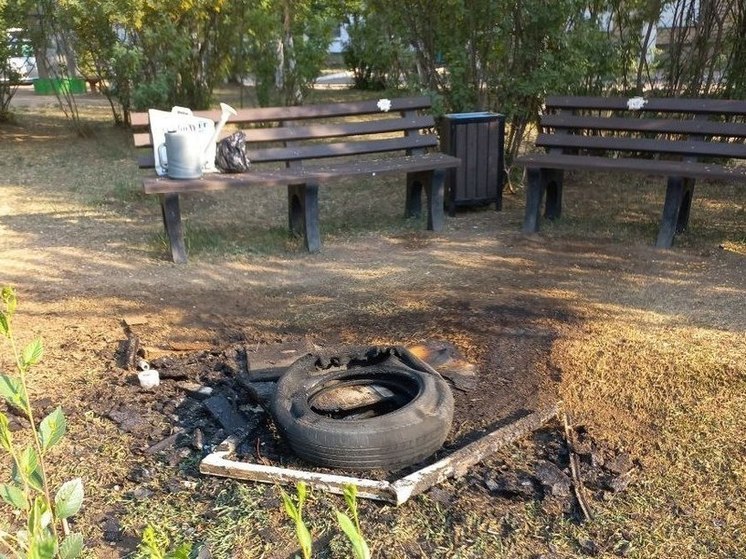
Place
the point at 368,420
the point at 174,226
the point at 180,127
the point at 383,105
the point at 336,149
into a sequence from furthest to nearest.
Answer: the point at 383,105 → the point at 336,149 → the point at 180,127 → the point at 174,226 → the point at 368,420

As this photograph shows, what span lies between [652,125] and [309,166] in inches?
114

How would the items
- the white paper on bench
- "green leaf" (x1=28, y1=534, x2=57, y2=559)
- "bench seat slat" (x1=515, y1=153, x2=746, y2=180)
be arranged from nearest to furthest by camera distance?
"green leaf" (x1=28, y1=534, x2=57, y2=559), "bench seat slat" (x1=515, y1=153, x2=746, y2=180), the white paper on bench

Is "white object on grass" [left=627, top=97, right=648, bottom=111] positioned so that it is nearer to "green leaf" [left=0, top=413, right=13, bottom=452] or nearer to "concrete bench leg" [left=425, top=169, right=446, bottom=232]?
"concrete bench leg" [left=425, top=169, right=446, bottom=232]

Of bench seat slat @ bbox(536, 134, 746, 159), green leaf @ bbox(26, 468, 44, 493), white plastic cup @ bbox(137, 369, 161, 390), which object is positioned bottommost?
white plastic cup @ bbox(137, 369, 161, 390)

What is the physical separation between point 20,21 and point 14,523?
367 inches

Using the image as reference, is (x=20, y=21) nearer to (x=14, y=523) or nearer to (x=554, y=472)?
(x=14, y=523)

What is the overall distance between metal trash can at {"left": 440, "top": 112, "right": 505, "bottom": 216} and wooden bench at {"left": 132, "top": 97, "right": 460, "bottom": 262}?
31 cm

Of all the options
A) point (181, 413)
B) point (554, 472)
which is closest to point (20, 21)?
point (181, 413)

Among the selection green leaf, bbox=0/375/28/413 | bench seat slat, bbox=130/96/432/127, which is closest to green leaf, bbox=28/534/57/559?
green leaf, bbox=0/375/28/413

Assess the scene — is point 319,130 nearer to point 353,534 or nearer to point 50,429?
point 50,429

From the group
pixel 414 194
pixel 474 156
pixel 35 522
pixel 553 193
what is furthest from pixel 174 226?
pixel 35 522

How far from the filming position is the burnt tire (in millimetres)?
2934

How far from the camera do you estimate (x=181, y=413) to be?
3547mm

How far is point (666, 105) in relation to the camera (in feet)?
20.7
